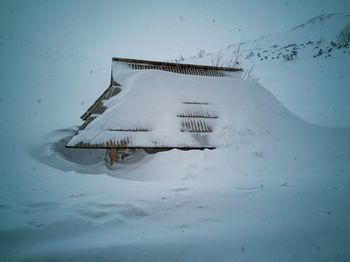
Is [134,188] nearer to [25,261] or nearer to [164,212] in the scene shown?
[164,212]

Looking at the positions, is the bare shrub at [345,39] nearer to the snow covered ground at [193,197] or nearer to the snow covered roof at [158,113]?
the snow covered ground at [193,197]

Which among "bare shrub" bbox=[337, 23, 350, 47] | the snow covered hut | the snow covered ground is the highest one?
"bare shrub" bbox=[337, 23, 350, 47]

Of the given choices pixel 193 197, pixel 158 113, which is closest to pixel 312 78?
pixel 158 113

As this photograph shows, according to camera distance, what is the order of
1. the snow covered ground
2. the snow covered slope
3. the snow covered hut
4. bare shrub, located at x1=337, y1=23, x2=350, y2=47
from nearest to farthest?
the snow covered ground, the snow covered hut, the snow covered slope, bare shrub, located at x1=337, y1=23, x2=350, y2=47

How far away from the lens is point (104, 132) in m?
5.68

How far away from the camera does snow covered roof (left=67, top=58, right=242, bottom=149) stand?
5645mm

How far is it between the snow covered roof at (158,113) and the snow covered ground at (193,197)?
0.61 m

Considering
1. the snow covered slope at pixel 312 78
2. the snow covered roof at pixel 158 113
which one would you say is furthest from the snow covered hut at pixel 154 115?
the snow covered slope at pixel 312 78

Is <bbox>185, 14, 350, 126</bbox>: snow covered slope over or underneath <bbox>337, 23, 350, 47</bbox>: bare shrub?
underneath

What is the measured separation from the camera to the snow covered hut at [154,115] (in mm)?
5605

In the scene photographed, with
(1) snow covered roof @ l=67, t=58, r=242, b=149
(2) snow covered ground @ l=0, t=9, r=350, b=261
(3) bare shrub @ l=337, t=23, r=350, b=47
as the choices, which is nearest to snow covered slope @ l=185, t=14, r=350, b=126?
(3) bare shrub @ l=337, t=23, r=350, b=47

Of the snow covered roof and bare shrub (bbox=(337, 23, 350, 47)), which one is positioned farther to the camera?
bare shrub (bbox=(337, 23, 350, 47))

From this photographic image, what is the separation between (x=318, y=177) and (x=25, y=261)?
15.9ft

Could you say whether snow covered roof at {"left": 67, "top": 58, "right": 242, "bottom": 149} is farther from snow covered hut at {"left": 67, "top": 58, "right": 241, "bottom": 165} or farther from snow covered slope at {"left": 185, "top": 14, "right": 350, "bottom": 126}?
snow covered slope at {"left": 185, "top": 14, "right": 350, "bottom": 126}
